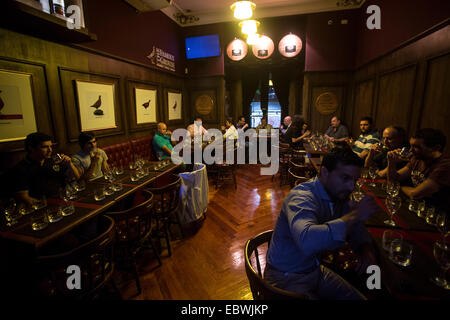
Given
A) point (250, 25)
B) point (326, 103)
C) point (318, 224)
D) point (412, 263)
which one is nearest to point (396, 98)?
point (326, 103)

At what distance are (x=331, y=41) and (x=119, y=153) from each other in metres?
6.80

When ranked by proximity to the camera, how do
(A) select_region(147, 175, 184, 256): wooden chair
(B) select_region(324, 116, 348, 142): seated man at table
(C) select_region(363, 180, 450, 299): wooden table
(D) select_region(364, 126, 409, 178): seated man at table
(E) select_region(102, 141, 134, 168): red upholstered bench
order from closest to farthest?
(C) select_region(363, 180, 450, 299): wooden table → (A) select_region(147, 175, 184, 256): wooden chair → (D) select_region(364, 126, 409, 178): seated man at table → (E) select_region(102, 141, 134, 168): red upholstered bench → (B) select_region(324, 116, 348, 142): seated man at table

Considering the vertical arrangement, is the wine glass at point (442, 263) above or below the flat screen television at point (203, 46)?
below

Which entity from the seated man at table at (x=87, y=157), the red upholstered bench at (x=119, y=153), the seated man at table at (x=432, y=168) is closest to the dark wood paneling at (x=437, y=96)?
the seated man at table at (x=432, y=168)

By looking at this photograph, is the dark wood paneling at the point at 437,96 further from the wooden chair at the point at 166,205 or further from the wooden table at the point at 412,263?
the wooden chair at the point at 166,205

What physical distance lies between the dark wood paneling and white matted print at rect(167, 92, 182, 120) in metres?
5.96

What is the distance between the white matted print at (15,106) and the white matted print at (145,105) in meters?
2.39

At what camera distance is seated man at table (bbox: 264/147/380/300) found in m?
1.38

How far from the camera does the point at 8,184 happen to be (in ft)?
7.41

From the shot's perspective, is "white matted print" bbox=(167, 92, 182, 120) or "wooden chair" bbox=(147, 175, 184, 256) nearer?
"wooden chair" bbox=(147, 175, 184, 256)

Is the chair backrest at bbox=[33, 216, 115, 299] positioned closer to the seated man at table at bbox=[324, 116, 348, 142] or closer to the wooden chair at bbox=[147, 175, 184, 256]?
the wooden chair at bbox=[147, 175, 184, 256]

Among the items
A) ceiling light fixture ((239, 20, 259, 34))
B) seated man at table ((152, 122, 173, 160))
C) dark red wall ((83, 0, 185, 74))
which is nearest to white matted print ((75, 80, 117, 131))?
dark red wall ((83, 0, 185, 74))

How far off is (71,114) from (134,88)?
5.93 feet

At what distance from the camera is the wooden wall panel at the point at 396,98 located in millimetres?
4078
